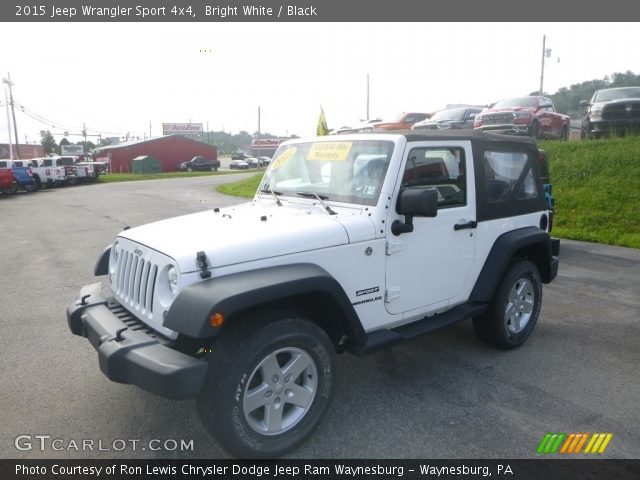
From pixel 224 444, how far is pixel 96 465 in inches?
33.3

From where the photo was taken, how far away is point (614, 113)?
14531 mm

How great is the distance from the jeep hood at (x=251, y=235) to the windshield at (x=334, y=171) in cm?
19


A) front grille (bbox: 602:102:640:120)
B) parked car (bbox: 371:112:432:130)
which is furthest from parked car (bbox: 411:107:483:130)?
front grille (bbox: 602:102:640:120)

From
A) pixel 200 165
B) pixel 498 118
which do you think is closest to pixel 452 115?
pixel 498 118

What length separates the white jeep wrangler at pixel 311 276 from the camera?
2709mm

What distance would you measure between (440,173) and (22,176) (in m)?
26.0

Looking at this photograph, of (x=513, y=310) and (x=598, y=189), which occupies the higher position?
(x=598, y=189)

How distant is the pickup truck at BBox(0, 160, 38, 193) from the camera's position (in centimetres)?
2411

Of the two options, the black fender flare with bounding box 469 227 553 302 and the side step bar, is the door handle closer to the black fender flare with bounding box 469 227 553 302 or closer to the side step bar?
the black fender flare with bounding box 469 227 553 302

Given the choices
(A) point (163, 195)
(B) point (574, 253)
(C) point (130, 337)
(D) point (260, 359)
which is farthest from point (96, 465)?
(A) point (163, 195)

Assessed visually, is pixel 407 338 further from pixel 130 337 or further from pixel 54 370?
pixel 54 370

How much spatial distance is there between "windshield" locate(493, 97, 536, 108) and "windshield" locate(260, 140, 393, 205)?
13822mm

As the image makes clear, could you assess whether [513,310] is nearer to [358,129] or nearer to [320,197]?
[320,197]

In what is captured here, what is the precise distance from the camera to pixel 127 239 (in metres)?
3.50
